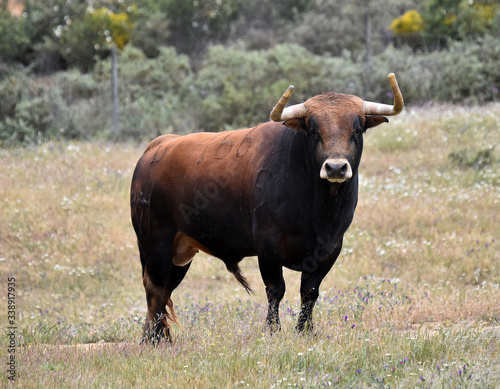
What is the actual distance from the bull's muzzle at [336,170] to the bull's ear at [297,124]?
622 mm

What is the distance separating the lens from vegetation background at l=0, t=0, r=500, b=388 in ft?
14.8

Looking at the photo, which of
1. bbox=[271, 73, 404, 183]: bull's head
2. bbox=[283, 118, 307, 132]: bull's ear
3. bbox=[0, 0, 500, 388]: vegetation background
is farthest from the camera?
bbox=[283, 118, 307, 132]: bull's ear

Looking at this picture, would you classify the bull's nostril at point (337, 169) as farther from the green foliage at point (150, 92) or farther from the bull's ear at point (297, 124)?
the green foliage at point (150, 92)

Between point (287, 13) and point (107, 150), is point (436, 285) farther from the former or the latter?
point (287, 13)

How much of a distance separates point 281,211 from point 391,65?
57.9 feet

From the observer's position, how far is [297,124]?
537cm

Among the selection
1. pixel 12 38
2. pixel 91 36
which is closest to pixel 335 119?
pixel 91 36

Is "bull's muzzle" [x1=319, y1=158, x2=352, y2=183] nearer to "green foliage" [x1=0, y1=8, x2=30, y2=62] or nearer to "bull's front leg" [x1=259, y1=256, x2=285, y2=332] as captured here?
"bull's front leg" [x1=259, y1=256, x2=285, y2=332]

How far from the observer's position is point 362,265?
31.8 ft

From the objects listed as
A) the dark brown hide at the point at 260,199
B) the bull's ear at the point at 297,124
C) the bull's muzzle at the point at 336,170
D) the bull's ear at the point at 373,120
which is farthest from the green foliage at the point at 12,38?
the bull's muzzle at the point at 336,170

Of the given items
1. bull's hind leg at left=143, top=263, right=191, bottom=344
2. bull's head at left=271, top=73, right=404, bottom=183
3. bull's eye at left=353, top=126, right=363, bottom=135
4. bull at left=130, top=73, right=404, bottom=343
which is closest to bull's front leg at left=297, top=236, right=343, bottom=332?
bull at left=130, top=73, right=404, bottom=343

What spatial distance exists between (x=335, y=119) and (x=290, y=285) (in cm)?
463

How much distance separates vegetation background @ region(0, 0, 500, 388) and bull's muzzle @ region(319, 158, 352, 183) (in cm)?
121

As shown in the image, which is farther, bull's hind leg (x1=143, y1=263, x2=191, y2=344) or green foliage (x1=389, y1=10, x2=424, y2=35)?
green foliage (x1=389, y1=10, x2=424, y2=35)
